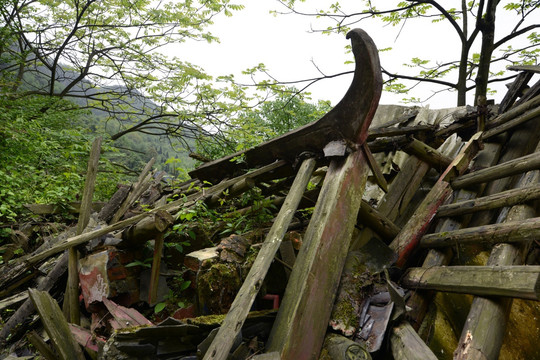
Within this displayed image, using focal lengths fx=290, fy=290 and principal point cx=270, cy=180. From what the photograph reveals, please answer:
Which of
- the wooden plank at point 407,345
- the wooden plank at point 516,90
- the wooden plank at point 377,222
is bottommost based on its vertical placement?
the wooden plank at point 407,345

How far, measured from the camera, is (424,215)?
9.03ft

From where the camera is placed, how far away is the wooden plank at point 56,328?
200 centimetres

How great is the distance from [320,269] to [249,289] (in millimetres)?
545

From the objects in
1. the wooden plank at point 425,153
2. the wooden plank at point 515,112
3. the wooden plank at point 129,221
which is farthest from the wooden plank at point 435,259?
the wooden plank at point 129,221

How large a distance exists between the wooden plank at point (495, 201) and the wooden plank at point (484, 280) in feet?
2.47

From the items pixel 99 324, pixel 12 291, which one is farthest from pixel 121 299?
pixel 12 291

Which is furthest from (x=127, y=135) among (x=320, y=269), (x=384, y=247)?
(x=320, y=269)

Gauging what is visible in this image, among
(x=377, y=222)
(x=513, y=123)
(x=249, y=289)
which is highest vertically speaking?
(x=513, y=123)

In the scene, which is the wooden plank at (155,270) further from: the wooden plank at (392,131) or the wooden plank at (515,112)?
the wooden plank at (515,112)

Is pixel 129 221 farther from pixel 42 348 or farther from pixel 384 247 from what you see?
pixel 384 247

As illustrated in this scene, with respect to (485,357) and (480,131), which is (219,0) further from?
(485,357)

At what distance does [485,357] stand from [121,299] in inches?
109

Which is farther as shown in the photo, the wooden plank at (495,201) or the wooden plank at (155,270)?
the wooden plank at (155,270)

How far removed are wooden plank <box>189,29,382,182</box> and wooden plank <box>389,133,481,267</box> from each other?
0.95 meters
